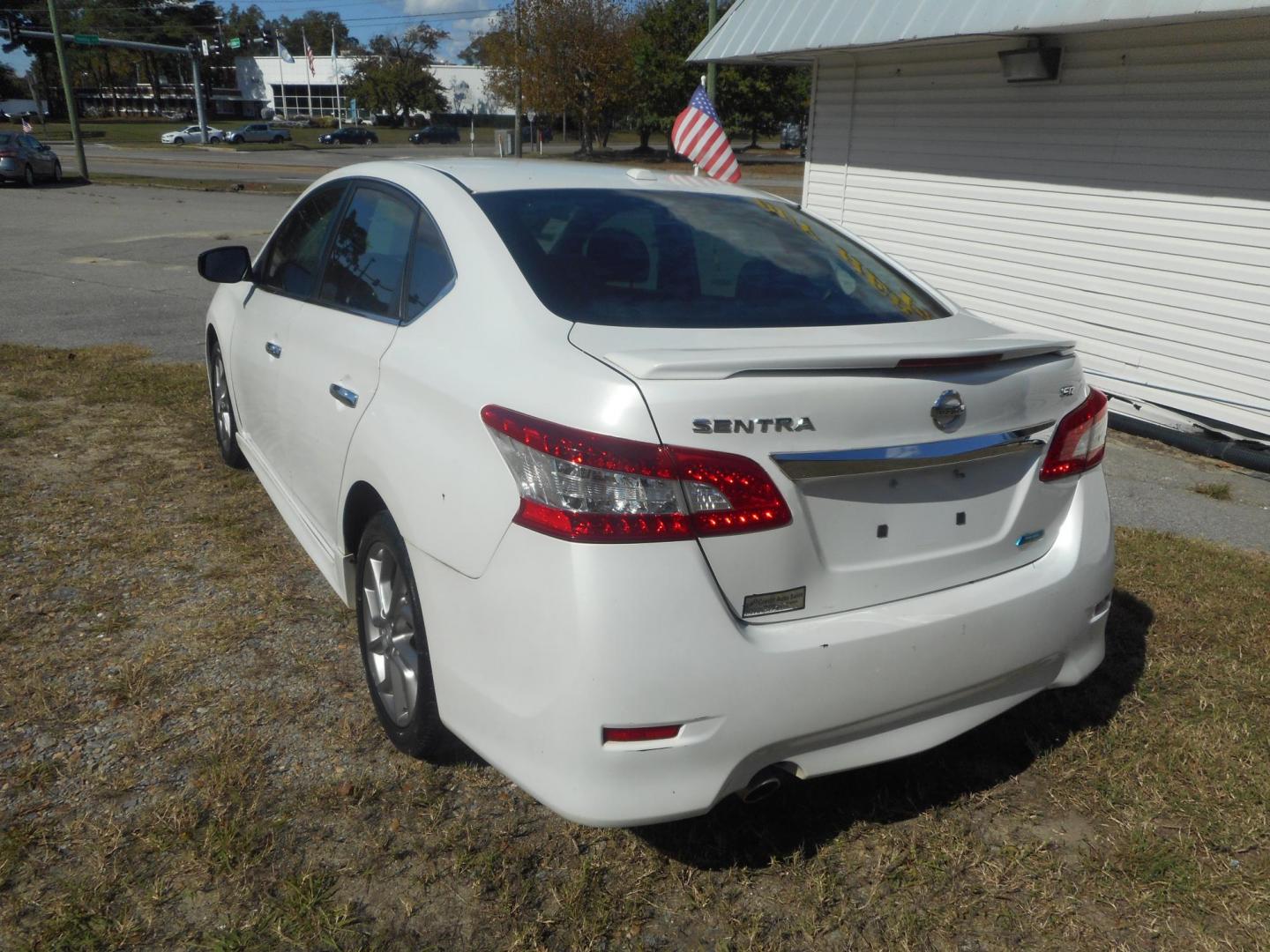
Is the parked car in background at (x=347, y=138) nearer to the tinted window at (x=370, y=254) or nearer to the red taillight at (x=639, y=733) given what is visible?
the tinted window at (x=370, y=254)

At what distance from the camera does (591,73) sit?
174ft

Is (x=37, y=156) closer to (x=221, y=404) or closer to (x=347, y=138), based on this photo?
(x=221, y=404)

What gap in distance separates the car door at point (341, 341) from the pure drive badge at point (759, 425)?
1.20 meters

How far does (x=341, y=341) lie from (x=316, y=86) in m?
117

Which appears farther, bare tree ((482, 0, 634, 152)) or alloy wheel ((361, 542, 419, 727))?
bare tree ((482, 0, 634, 152))

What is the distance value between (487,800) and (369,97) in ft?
312

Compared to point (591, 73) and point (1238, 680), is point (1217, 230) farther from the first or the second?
point (591, 73)

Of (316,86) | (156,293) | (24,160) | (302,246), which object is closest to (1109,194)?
(302,246)

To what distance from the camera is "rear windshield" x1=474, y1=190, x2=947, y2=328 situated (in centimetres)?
265

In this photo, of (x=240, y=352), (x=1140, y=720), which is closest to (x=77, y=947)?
(x=240, y=352)

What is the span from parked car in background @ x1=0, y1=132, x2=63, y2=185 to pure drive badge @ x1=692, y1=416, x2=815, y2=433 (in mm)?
30888

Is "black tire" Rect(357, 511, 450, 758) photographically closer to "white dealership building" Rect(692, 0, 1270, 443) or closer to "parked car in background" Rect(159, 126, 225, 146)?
"white dealership building" Rect(692, 0, 1270, 443)

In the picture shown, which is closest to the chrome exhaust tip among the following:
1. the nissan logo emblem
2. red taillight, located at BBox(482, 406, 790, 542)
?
red taillight, located at BBox(482, 406, 790, 542)

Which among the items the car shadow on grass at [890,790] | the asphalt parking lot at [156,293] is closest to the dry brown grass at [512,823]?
the car shadow on grass at [890,790]
